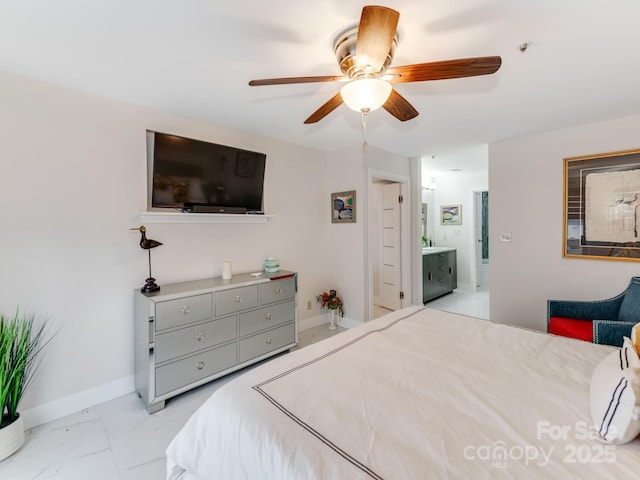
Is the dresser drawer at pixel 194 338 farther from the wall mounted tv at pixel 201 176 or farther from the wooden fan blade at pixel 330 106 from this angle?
the wooden fan blade at pixel 330 106

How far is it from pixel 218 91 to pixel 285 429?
222 centimetres

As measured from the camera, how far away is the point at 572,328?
91.2 inches

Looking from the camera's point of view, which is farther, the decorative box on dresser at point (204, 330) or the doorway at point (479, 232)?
the doorway at point (479, 232)

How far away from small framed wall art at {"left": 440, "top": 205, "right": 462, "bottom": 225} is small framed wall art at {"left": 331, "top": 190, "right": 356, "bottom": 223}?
127 inches

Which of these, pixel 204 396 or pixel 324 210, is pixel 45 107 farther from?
pixel 324 210

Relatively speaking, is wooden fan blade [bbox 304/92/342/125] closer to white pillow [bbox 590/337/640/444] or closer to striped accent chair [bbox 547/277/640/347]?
white pillow [bbox 590/337/640/444]

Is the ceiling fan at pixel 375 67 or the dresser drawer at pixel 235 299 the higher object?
the ceiling fan at pixel 375 67

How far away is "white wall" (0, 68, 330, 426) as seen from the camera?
6.34 feet

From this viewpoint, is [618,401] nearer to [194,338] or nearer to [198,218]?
[194,338]

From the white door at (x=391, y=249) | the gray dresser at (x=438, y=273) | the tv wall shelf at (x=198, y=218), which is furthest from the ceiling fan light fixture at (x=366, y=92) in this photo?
the gray dresser at (x=438, y=273)

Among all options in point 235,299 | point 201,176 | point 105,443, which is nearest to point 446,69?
point 201,176

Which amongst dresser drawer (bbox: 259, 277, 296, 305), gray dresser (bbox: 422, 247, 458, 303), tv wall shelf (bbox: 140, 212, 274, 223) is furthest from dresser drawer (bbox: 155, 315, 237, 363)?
gray dresser (bbox: 422, 247, 458, 303)

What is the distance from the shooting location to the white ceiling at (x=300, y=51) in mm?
1346

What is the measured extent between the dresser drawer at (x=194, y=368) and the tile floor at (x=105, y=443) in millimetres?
168
